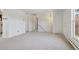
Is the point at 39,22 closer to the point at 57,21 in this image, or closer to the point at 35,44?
the point at 57,21

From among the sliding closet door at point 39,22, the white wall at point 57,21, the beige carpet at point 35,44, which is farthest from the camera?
the sliding closet door at point 39,22

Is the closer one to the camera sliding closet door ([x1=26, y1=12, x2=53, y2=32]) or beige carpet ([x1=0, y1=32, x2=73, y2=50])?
beige carpet ([x1=0, y1=32, x2=73, y2=50])

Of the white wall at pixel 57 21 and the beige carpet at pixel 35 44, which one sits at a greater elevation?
the white wall at pixel 57 21

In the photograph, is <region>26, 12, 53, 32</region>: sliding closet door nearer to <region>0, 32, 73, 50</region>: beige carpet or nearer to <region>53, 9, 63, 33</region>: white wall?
<region>53, 9, 63, 33</region>: white wall

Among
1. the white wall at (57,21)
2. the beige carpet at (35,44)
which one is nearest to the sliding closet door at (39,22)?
the white wall at (57,21)

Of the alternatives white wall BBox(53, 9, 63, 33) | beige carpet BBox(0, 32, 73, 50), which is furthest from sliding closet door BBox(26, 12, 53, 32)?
beige carpet BBox(0, 32, 73, 50)

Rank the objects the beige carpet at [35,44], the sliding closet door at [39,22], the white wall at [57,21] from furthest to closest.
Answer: the sliding closet door at [39,22] → the white wall at [57,21] → the beige carpet at [35,44]

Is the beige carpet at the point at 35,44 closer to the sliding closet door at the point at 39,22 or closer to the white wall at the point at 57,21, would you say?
the white wall at the point at 57,21
